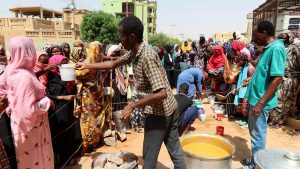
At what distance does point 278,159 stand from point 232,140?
3.11 meters

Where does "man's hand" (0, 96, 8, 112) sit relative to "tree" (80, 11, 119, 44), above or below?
below

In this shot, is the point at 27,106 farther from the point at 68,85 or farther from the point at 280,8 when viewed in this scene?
the point at 280,8

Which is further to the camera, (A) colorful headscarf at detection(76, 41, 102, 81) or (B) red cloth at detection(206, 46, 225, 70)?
(B) red cloth at detection(206, 46, 225, 70)

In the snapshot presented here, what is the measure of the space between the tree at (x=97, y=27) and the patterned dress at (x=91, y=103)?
2715 centimetres

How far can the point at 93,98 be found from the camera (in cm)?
395

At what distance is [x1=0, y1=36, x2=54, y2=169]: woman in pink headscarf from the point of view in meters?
2.18

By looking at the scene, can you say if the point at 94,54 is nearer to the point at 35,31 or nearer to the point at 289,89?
the point at 289,89

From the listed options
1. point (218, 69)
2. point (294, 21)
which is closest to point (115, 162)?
point (218, 69)

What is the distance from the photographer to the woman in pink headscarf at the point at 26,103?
218 cm

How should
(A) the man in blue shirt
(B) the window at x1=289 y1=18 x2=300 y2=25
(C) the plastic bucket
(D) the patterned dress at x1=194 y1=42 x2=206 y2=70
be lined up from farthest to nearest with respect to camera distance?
(B) the window at x1=289 y1=18 x2=300 y2=25
(D) the patterned dress at x1=194 y1=42 x2=206 y2=70
(C) the plastic bucket
(A) the man in blue shirt

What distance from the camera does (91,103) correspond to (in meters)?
3.91

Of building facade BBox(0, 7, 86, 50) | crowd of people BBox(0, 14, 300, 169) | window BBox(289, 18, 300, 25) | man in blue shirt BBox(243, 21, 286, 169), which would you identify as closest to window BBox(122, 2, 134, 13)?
building facade BBox(0, 7, 86, 50)

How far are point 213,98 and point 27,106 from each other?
5816 mm

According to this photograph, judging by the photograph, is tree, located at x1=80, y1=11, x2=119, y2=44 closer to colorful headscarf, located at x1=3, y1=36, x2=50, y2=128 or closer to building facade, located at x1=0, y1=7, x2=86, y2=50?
building facade, located at x1=0, y1=7, x2=86, y2=50
